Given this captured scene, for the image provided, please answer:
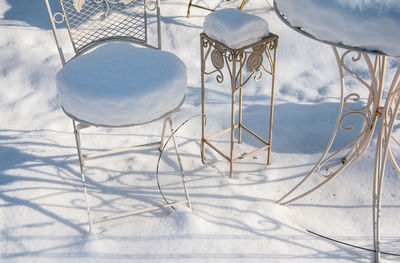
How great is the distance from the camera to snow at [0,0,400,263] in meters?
1.76

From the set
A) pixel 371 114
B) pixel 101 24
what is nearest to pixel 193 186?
pixel 371 114

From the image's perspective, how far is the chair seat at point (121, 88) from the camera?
1.55 m

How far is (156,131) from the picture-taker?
96.0 inches

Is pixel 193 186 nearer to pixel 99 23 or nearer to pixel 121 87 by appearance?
pixel 121 87

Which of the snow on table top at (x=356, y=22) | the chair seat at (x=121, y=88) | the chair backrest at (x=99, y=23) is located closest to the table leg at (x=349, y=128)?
the snow on table top at (x=356, y=22)

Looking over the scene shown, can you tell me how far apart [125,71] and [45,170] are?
79 cm

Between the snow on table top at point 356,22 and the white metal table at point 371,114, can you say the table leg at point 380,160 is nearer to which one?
the white metal table at point 371,114

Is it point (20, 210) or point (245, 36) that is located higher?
point (245, 36)

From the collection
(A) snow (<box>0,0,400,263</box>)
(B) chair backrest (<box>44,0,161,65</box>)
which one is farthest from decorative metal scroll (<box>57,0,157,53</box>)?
(A) snow (<box>0,0,400,263</box>)

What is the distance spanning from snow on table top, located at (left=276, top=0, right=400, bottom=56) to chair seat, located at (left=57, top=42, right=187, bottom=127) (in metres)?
0.53

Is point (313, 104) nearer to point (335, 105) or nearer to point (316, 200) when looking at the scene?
point (335, 105)

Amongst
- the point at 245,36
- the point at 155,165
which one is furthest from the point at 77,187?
the point at 245,36

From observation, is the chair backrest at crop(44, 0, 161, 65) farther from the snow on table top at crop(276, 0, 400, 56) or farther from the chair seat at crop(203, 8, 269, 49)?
the snow on table top at crop(276, 0, 400, 56)

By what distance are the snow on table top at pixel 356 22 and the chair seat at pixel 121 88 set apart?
0.53 meters
